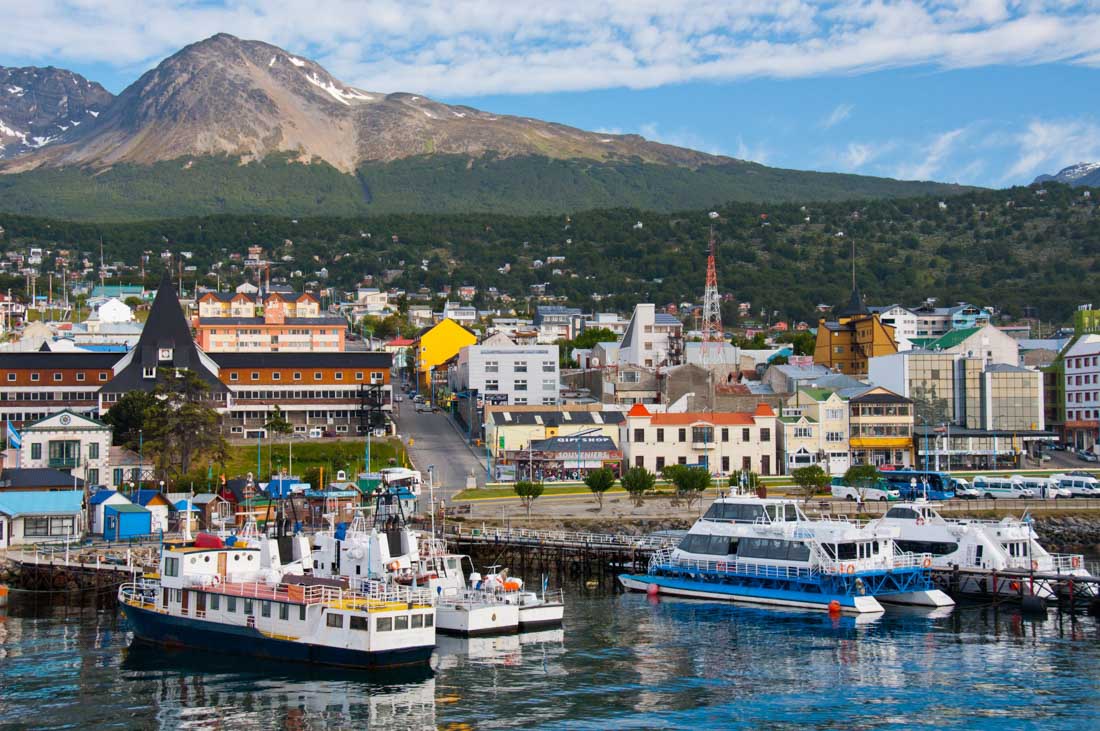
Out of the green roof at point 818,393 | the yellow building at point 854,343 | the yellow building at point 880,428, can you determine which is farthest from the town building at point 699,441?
the yellow building at point 854,343

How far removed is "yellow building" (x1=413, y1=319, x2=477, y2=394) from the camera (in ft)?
439

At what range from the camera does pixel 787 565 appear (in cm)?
5306

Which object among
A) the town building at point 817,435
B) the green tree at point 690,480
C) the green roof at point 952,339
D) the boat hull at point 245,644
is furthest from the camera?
the green roof at point 952,339

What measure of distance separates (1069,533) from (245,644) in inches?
2024

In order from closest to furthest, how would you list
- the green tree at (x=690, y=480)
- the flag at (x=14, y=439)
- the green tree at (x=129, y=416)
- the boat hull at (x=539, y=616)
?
the boat hull at (x=539, y=616), the green tree at (x=690, y=480), the flag at (x=14, y=439), the green tree at (x=129, y=416)

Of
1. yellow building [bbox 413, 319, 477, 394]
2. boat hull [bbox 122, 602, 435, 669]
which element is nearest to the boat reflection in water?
boat hull [bbox 122, 602, 435, 669]

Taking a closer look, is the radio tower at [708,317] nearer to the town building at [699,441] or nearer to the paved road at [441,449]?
the town building at [699,441]

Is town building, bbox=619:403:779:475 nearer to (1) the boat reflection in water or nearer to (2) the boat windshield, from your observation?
(2) the boat windshield

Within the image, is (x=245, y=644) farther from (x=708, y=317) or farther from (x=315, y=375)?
(x=708, y=317)

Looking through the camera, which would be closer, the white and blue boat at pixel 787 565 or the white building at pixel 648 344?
the white and blue boat at pixel 787 565

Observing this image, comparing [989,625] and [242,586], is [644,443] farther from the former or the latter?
[242,586]

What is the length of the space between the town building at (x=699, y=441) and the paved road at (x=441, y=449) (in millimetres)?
11648

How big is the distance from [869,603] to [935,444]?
158 feet

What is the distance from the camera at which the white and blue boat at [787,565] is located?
51.6m
